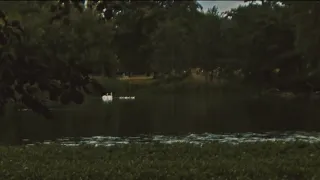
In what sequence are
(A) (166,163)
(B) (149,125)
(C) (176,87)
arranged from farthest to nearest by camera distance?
(C) (176,87) < (B) (149,125) < (A) (166,163)

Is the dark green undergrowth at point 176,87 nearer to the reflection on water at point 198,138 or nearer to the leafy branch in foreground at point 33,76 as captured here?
the reflection on water at point 198,138

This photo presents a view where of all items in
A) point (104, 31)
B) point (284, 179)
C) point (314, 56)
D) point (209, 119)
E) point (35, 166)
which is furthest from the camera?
point (314, 56)

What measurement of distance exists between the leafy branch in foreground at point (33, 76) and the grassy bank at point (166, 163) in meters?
6.69

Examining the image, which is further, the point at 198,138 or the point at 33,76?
the point at 198,138

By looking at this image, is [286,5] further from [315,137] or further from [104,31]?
[104,31]

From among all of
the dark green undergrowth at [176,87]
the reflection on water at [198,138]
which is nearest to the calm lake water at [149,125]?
the reflection on water at [198,138]

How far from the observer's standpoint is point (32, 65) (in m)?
3.17

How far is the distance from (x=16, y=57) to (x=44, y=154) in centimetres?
1084

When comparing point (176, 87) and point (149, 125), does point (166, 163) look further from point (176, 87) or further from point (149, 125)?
point (176, 87)

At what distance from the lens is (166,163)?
11.4 meters

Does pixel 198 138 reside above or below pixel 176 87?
above

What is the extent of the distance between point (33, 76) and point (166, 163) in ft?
27.4

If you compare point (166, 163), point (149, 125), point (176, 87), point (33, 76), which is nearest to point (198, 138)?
point (149, 125)

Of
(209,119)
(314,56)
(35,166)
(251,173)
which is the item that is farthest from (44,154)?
(314,56)
